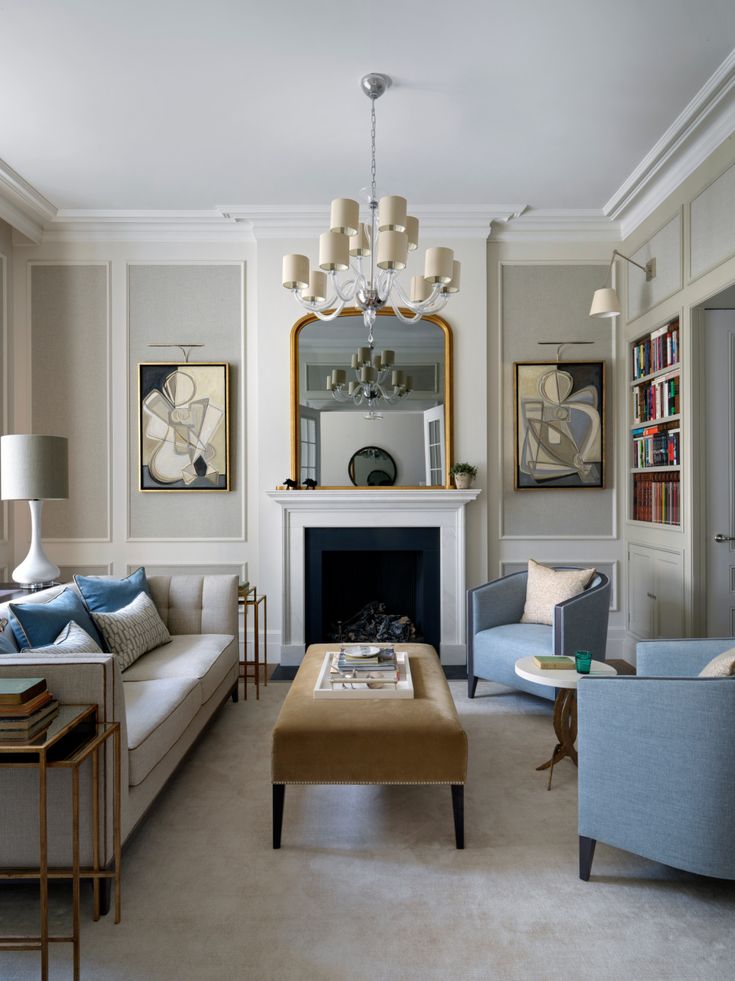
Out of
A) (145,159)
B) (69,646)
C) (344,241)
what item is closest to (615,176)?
(344,241)

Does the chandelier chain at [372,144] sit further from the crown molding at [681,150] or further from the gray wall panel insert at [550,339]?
the crown molding at [681,150]

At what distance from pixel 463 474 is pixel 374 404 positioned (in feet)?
2.60

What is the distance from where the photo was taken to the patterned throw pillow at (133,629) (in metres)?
3.00

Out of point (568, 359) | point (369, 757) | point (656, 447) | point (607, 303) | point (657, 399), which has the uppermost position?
point (607, 303)

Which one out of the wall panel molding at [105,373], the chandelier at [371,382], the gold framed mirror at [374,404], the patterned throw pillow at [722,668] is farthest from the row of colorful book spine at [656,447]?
the wall panel molding at [105,373]

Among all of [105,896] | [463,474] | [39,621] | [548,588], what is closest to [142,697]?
[39,621]

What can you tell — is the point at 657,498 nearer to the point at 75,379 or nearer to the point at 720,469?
the point at 720,469

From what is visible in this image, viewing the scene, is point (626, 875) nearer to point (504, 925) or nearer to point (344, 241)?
point (504, 925)

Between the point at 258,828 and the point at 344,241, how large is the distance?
2.32m

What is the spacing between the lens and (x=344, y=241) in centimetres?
279

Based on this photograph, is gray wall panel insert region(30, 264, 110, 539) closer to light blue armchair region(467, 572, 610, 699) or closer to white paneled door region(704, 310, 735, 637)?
light blue armchair region(467, 572, 610, 699)

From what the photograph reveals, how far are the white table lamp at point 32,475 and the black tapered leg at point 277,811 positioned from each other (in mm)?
2053

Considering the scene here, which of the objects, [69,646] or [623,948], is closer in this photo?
[623,948]

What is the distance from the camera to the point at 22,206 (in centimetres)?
436
